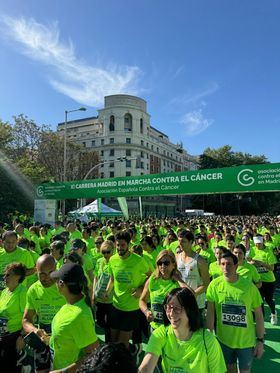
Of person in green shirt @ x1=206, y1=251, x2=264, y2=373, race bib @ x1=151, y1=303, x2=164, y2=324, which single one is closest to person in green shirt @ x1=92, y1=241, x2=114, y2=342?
race bib @ x1=151, y1=303, x2=164, y2=324

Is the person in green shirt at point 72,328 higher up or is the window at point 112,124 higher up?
the window at point 112,124

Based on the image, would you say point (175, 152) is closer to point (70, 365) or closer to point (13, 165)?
point (13, 165)

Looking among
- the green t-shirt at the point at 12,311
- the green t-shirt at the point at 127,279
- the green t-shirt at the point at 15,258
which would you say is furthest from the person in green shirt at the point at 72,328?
the green t-shirt at the point at 15,258

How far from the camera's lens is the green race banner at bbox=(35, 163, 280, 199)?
12758 mm

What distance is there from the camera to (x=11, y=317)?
12.5 ft

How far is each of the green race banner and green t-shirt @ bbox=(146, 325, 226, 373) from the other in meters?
10.9

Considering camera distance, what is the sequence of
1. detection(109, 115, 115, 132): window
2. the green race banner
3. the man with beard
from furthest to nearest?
1. detection(109, 115, 115, 132): window
2. the green race banner
3. the man with beard

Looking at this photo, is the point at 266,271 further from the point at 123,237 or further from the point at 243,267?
the point at 123,237

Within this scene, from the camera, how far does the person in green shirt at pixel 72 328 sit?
275 centimetres

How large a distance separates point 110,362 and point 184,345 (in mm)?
1286

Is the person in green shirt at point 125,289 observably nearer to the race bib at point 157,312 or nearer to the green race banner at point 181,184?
the race bib at point 157,312

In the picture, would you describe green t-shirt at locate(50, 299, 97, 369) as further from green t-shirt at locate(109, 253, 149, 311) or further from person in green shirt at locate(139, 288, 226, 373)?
green t-shirt at locate(109, 253, 149, 311)

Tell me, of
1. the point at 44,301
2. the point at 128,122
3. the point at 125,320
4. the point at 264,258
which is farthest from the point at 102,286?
the point at 128,122

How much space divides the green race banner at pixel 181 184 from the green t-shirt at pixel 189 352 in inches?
429
